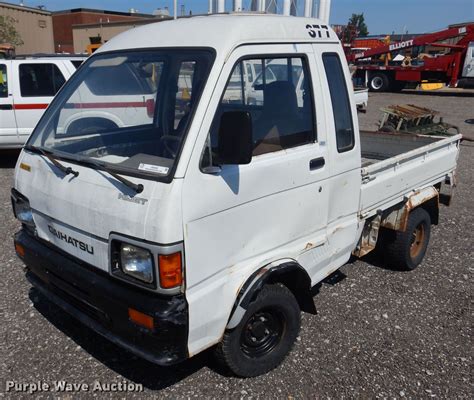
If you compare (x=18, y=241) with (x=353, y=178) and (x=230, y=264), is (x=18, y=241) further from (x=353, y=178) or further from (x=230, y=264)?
(x=353, y=178)

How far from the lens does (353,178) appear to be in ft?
11.0

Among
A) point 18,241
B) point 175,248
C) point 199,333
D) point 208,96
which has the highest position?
point 208,96

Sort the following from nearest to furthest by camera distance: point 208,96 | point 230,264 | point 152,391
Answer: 1. point 208,96
2. point 230,264
3. point 152,391

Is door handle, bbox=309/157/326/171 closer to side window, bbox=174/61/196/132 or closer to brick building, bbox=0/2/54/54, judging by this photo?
side window, bbox=174/61/196/132

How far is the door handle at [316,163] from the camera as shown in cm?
293

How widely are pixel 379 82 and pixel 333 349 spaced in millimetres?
23640

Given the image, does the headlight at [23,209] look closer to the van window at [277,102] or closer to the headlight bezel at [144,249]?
the headlight bezel at [144,249]

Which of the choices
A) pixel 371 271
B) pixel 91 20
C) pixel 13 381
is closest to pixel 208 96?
pixel 13 381

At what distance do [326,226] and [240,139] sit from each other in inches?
49.1

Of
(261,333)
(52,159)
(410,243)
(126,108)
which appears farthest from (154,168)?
(410,243)

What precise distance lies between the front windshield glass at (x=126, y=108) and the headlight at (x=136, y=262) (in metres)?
0.44

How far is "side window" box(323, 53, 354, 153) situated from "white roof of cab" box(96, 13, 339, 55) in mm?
171

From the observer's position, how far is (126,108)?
10.5 ft

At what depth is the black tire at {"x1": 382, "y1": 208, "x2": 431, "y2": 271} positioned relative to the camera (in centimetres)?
428
